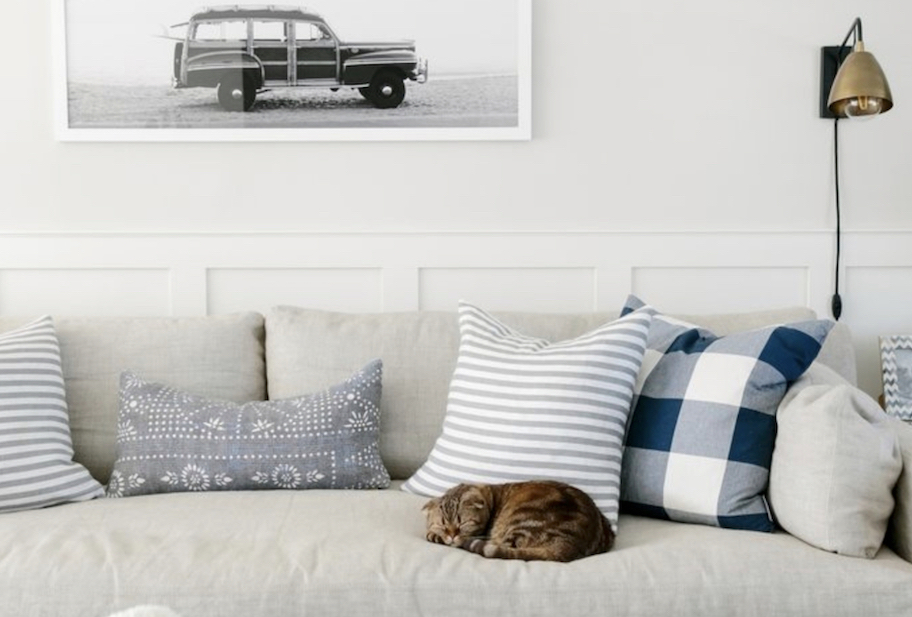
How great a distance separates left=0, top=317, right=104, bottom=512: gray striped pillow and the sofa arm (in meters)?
1.58

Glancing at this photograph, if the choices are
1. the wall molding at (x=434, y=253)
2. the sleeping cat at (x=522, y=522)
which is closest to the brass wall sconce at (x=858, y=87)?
the wall molding at (x=434, y=253)

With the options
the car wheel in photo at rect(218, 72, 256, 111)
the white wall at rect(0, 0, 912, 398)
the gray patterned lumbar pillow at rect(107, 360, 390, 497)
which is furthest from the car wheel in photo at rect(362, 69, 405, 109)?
the gray patterned lumbar pillow at rect(107, 360, 390, 497)

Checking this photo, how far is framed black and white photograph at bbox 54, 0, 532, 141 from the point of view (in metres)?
2.65

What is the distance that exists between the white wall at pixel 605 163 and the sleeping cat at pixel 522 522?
94 centimetres

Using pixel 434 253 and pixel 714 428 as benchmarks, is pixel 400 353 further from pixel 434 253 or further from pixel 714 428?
pixel 714 428

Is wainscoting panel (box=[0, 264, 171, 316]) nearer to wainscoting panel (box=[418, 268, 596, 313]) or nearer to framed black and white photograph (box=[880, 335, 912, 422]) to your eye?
wainscoting panel (box=[418, 268, 596, 313])

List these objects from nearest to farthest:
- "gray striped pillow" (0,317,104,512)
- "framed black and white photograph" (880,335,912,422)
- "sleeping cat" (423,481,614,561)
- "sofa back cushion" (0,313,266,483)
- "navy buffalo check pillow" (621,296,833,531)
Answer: "sleeping cat" (423,481,614,561), "navy buffalo check pillow" (621,296,833,531), "gray striped pillow" (0,317,104,512), "sofa back cushion" (0,313,266,483), "framed black and white photograph" (880,335,912,422)

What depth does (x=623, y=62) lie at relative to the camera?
2697mm

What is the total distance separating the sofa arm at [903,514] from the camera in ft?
5.77

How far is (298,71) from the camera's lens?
2678mm

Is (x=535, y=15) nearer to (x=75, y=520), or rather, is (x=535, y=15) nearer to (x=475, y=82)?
(x=475, y=82)

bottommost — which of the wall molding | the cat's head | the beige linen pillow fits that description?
the cat's head

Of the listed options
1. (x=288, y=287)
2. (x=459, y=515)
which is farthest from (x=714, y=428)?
(x=288, y=287)

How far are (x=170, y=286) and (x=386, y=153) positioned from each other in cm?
68
